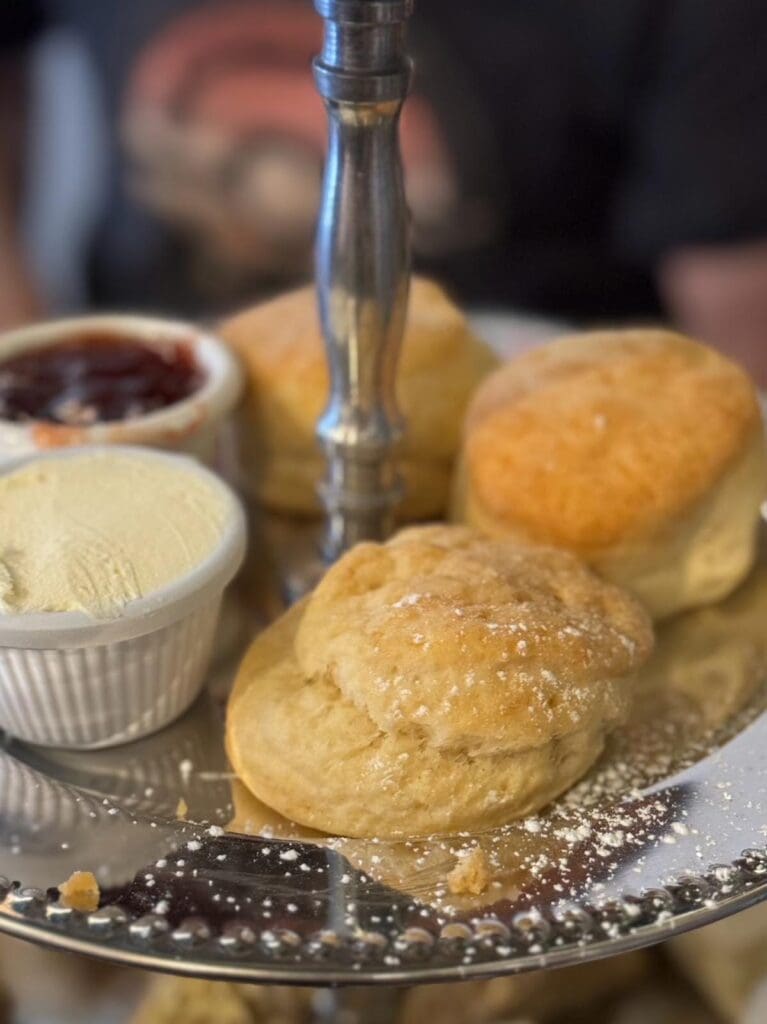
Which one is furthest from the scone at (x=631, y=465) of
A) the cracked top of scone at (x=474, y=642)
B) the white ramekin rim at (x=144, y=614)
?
the white ramekin rim at (x=144, y=614)

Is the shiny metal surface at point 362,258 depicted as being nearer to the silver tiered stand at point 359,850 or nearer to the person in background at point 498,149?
the silver tiered stand at point 359,850

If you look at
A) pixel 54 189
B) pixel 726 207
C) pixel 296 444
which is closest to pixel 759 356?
pixel 726 207

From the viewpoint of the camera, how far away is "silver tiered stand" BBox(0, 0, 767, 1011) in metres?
0.58

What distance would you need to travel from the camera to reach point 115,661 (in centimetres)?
71

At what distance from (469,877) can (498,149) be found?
140 centimetres

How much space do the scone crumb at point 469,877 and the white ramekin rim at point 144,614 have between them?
23 centimetres

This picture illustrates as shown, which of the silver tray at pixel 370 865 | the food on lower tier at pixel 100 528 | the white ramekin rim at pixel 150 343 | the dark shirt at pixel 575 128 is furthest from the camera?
the dark shirt at pixel 575 128

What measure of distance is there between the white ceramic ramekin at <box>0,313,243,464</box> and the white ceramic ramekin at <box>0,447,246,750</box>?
15 cm

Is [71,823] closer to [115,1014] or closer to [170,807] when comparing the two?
[170,807]

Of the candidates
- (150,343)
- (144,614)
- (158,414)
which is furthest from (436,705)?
(150,343)

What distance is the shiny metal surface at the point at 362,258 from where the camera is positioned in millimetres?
663

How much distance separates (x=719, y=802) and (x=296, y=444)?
46 cm

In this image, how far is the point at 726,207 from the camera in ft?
5.96

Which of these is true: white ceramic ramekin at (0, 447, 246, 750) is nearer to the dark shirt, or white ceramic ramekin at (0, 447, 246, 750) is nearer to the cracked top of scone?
the cracked top of scone
